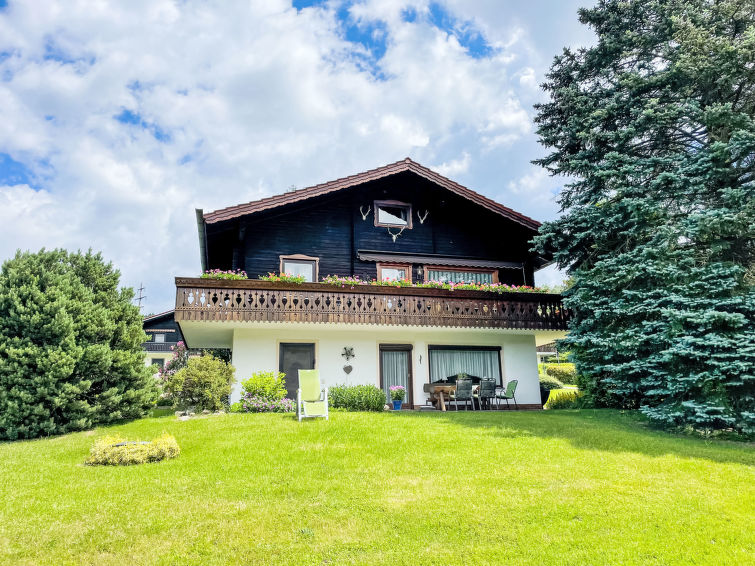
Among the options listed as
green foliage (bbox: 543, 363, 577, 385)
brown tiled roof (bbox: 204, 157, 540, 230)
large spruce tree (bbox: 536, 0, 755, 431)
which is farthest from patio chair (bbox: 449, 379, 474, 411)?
green foliage (bbox: 543, 363, 577, 385)

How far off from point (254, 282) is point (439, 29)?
8118 mm

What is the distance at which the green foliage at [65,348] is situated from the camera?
962 centimetres

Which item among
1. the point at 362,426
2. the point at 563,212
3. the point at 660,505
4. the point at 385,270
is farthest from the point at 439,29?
the point at 660,505

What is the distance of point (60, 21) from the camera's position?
32.2 feet

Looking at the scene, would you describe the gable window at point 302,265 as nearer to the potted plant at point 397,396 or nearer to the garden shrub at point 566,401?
the potted plant at point 397,396

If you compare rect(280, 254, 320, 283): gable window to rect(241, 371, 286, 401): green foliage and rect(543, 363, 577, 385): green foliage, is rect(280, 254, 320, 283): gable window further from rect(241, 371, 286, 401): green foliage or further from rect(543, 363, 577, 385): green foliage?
rect(543, 363, 577, 385): green foliage

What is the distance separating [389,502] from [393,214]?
14.1m

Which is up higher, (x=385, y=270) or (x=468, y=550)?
(x=385, y=270)

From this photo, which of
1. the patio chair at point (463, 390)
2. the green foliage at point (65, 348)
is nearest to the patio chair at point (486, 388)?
the patio chair at point (463, 390)

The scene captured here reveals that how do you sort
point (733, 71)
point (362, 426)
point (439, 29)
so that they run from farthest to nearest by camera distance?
1. point (439, 29)
2. point (733, 71)
3. point (362, 426)

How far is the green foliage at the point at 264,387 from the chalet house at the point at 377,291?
933 mm

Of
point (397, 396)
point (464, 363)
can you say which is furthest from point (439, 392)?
point (464, 363)

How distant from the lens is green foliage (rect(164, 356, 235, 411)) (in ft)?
39.9

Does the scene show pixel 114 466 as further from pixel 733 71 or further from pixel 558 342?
pixel 733 71
